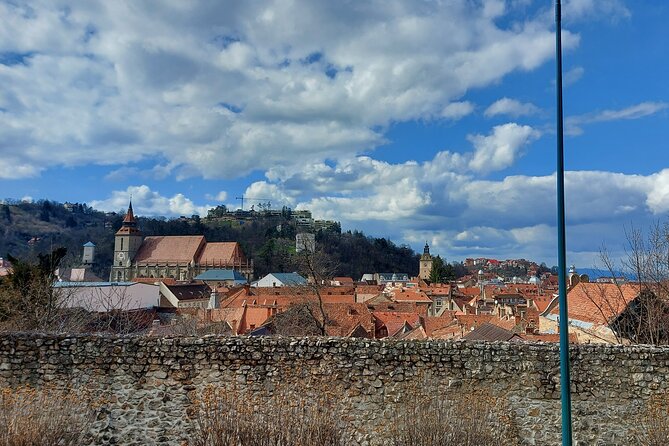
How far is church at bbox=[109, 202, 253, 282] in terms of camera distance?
362 ft

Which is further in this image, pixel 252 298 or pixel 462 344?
pixel 252 298

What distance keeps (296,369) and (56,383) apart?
151 inches

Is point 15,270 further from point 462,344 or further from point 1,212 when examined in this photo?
point 1,212

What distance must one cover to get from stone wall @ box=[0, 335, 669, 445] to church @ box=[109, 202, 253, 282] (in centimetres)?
10259

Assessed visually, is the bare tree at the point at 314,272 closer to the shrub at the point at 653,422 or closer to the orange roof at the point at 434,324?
the orange roof at the point at 434,324

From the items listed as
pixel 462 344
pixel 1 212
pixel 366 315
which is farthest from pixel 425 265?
pixel 1 212

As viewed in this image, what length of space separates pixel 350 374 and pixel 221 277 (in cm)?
9615

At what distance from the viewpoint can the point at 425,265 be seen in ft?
407

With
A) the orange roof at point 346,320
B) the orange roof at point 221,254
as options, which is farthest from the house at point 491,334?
the orange roof at point 221,254

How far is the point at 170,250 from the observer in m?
114

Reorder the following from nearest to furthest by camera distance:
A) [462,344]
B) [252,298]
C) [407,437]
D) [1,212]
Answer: [407,437] < [462,344] < [252,298] < [1,212]

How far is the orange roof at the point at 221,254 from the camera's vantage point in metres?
111

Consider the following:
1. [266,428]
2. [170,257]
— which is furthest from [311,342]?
[170,257]

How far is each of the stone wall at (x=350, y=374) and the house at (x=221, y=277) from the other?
90.2 meters
